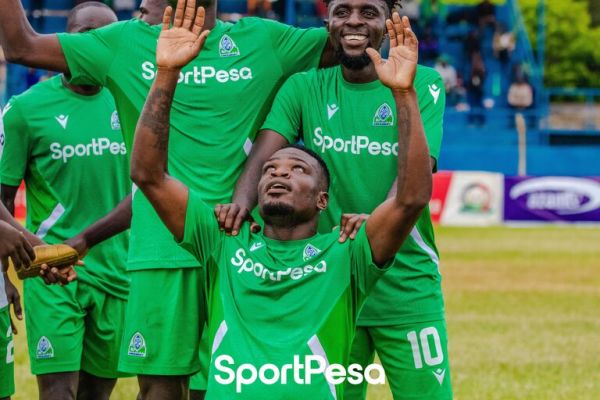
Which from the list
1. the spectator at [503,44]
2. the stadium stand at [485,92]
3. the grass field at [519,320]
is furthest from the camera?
the spectator at [503,44]

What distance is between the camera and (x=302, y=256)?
558cm

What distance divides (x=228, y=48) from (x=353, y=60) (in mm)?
643

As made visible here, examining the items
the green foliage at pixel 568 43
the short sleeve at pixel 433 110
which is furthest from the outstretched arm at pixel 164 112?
the green foliage at pixel 568 43

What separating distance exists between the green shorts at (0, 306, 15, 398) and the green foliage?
219 ft

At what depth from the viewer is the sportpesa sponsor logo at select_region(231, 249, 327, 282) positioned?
5.53 metres

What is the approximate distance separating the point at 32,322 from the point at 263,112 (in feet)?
7.81

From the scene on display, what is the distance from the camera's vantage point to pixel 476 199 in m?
28.2

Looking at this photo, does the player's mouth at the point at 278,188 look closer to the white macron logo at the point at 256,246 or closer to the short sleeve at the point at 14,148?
the white macron logo at the point at 256,246

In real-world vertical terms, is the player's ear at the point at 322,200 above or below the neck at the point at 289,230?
above

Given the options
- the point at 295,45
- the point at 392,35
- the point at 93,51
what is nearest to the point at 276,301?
the point at 392,35

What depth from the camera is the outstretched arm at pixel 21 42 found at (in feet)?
19.8

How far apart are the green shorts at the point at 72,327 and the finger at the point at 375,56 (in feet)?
9.51

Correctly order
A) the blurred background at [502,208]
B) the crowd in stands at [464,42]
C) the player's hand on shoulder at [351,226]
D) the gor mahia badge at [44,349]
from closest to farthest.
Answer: the player's hand on shoulder at [351,226], the gor mahia badge at [44,349], the blurred background at [502,208], the crowd in stands at [464,42]

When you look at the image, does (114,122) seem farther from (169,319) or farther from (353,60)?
(353,60)
